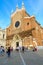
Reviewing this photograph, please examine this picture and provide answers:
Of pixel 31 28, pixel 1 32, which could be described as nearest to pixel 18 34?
pixel 31 28

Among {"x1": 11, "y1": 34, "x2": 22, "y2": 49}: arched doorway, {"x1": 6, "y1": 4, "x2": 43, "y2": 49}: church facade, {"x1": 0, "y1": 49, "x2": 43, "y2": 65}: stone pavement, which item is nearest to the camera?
{"x1": 0, "y1": 49, "x2": 43, "y2": 65}: stone pavement

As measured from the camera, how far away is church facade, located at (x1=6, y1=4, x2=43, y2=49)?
44.0m

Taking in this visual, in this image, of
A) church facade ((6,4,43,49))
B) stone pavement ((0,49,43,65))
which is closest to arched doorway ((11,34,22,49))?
church facade ((6,4,43,49))

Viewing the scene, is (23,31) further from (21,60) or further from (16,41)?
(21,60)

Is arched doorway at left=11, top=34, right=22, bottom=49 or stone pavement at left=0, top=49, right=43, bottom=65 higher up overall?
arched doorway at left=11, top=34, right=22, bottom=49

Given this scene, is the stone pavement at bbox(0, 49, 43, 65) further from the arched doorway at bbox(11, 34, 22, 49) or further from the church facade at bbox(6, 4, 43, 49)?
the arched doorway at bbox(11, 34, 22, 49)

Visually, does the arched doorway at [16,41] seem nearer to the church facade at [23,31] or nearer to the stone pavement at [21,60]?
the church facade at [23,31]

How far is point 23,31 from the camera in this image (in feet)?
156

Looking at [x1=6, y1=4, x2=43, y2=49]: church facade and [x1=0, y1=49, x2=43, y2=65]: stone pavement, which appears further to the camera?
[x1=6, y1=4, x2=43, y2=49]: church facade

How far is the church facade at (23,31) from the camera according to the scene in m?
44.0

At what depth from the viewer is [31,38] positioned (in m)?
44.0

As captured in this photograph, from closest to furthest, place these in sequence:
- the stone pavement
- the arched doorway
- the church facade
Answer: the stone pavement → the church facade → the arched doorway

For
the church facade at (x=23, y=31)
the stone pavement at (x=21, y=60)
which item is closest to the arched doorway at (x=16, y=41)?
the church facade at (x=23, y=31)

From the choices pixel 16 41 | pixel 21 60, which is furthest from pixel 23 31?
pixel 21 60
